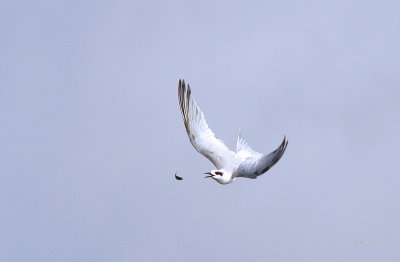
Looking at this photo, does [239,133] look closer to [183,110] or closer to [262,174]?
[183,110]

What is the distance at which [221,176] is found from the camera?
149 ft

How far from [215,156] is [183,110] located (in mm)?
3229

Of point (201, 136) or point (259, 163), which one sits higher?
point (201, 136)

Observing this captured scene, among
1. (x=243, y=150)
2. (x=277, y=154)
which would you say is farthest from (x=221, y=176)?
(x=277, y=154)

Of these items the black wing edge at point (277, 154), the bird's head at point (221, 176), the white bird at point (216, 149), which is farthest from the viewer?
the bird's head at point (221, 176)

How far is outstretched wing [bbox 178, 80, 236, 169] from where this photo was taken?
46.7 meters

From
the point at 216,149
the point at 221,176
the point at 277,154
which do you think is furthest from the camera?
the point at 216,149

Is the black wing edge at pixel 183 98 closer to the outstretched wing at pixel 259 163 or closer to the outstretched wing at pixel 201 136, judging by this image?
the outstretched wing at pixel 201 136

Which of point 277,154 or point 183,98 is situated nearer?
point 277,154

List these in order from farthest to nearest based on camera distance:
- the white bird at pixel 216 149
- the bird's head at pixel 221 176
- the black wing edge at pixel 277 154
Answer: the bird's head at pixel 221 176 < the white bird at pixel 216 149 < the black wing edge at pixel 277 154

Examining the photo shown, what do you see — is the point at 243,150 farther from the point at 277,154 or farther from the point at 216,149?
the point at 277,154

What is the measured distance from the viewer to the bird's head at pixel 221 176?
4535cm

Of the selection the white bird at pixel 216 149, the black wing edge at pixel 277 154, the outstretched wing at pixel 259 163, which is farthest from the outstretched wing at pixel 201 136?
the black wing edge at pixel 277 154

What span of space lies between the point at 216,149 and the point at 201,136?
1.13 m
